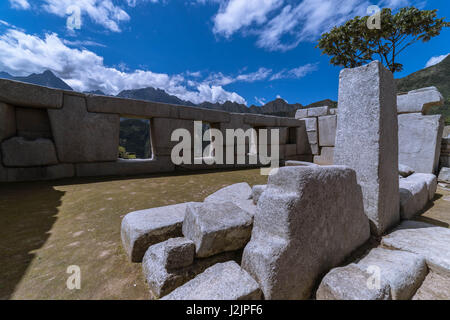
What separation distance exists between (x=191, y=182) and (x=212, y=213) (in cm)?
241

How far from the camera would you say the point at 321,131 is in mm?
7059

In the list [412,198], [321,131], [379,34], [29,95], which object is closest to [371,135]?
[412,198]

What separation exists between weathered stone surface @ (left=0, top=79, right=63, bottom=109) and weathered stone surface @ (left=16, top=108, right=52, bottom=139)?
167 mm

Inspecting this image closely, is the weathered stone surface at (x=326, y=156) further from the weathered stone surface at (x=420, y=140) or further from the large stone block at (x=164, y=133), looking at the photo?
the large stone block at (x=164, y=133)

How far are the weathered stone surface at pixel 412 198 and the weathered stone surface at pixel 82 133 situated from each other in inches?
209

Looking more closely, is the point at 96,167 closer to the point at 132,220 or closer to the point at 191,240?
the point at 132,220

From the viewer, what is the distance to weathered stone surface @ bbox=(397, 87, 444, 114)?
13.9 ft

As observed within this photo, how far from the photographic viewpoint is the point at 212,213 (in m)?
1.52

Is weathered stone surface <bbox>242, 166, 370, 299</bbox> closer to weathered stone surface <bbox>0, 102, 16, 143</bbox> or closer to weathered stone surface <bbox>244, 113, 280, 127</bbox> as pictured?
weathered stone surface <bbox>0, 102, 16, 143</bbox>

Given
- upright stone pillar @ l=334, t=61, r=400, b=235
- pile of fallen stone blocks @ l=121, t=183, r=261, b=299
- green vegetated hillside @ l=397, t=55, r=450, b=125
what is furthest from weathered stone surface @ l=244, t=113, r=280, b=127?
green vegetated hillside @ l=397, t=55, r=450, b=125

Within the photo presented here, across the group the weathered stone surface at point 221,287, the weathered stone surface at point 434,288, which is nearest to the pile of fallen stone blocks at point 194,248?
the weathered stone surface at point 221,287

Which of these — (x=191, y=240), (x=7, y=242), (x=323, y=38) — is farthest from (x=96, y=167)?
(x=323, y=38)

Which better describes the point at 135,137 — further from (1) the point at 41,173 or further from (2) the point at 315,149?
(2) the point at 315,149

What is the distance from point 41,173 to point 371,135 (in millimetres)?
5397
